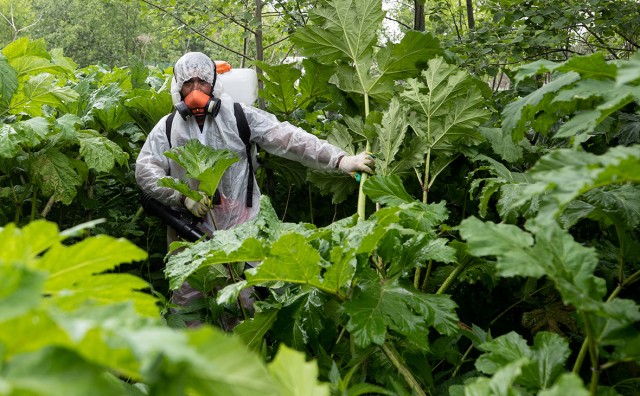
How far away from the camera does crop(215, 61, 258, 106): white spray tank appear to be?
4168 mm

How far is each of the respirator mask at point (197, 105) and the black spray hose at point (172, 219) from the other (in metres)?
0.55

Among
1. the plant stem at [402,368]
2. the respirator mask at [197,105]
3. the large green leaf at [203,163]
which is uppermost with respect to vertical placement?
the respirator mask at [197,105]

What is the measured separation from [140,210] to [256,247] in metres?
3.06

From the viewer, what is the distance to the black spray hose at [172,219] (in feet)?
11.8

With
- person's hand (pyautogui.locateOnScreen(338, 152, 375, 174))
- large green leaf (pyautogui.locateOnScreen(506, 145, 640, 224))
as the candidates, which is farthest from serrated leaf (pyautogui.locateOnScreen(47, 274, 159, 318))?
person's hand (pyautogui.locateOnScreen(338, 152, 375, 174))

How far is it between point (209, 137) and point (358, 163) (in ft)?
3.88

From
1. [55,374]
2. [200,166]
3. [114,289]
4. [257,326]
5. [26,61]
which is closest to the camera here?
[55,374]

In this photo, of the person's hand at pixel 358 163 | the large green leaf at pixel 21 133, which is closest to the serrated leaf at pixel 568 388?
the person's hand at pixel 358 163

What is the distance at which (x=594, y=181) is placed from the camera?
3.39ft

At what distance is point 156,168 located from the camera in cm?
374

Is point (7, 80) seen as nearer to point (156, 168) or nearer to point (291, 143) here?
point (156, 168)

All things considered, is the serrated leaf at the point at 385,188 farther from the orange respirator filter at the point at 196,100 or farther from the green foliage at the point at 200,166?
the orange respirator filter at the point at 196,100

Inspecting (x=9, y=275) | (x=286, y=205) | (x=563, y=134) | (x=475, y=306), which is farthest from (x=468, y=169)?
(x=9, y=275)

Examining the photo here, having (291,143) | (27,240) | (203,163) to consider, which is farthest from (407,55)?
(27,240)
